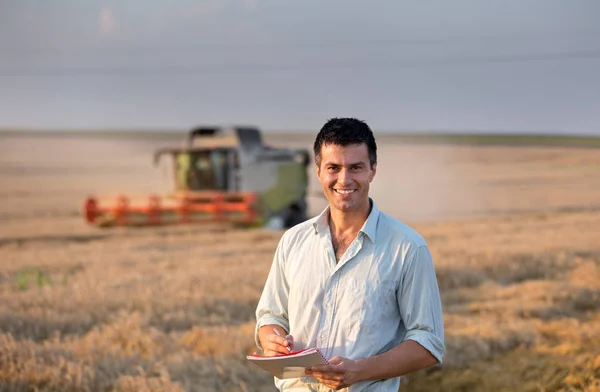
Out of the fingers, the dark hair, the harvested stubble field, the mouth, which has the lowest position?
the harvested stubble field

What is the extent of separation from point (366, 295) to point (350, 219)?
289mm

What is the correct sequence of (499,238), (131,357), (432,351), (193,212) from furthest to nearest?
(193,212) < (499,238) < (131,357) < (432,351)

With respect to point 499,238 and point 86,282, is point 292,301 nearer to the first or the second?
point 86,282

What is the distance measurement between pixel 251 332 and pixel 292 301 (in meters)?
4.73

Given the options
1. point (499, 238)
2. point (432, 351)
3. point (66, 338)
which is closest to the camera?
point (432, 351)

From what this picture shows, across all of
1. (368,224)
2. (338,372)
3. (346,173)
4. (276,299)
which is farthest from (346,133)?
(338,372)

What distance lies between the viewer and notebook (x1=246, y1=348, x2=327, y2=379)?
298 cm

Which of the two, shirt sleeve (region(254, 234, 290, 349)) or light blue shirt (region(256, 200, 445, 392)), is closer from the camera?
light blue shirt (region(256, 200, 445, 392))

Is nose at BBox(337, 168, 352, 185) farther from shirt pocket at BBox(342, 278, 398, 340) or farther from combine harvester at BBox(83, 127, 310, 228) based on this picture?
combine harvester at BBox(83, 127, 310, 228)

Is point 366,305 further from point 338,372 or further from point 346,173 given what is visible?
point 346,173

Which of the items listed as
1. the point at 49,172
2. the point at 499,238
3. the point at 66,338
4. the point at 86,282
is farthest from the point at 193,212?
the point at 49,172

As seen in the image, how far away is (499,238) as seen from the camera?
59.1ft

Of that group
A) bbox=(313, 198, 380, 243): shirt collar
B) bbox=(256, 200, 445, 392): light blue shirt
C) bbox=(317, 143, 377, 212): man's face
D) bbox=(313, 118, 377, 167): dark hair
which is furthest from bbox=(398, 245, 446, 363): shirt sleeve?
bbox=(313, 118, 377, 167): dark hair

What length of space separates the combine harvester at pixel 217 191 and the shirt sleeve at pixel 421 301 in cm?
2077
